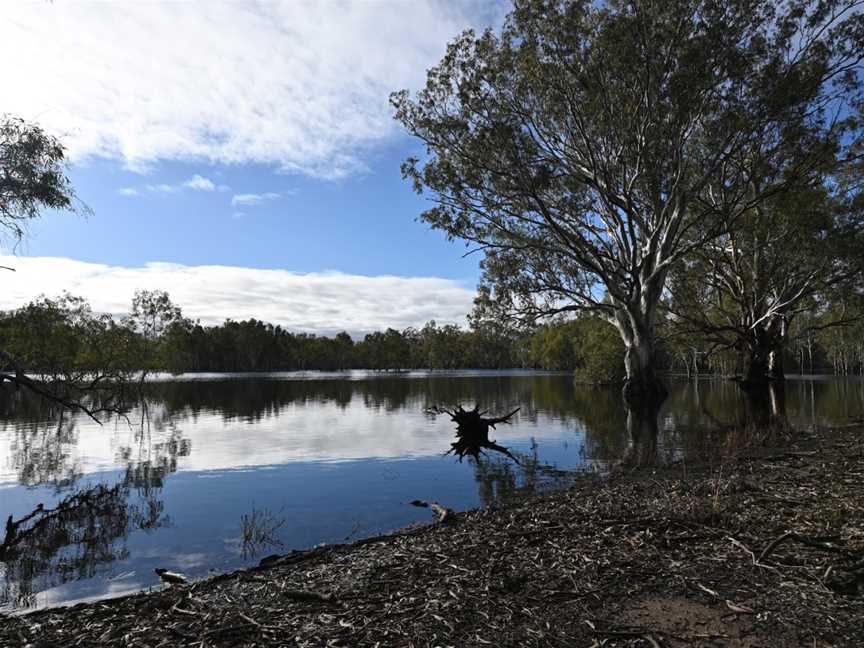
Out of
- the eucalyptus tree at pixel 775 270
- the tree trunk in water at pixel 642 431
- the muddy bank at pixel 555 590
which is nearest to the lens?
the muddy bank at pixel 555 590

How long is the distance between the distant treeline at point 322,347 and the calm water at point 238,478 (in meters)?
3.14

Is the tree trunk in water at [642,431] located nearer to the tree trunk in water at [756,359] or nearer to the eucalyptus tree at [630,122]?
the eucalyptus tree at [630,122]

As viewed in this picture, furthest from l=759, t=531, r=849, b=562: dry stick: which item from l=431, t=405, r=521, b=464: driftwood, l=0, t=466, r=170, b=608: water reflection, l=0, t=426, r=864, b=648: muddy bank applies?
l=431, t=405, r=521, b=464: driftwood

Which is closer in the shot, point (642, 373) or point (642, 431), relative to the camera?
point (642, 431)

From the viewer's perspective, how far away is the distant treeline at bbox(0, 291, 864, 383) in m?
45.2

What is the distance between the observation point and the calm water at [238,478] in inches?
332

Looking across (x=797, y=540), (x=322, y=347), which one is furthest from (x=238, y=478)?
(x=322, y=347)

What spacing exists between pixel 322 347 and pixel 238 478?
17314 cm

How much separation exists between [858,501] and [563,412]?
23498mm

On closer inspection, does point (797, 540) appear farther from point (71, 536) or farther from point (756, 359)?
point (756, 359)

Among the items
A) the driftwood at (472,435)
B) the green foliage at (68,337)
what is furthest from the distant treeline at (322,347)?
the driftwood at (472,435)

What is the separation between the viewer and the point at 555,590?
5102 millimetres

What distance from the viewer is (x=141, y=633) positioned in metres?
4.86

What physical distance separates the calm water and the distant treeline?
3139 mm
